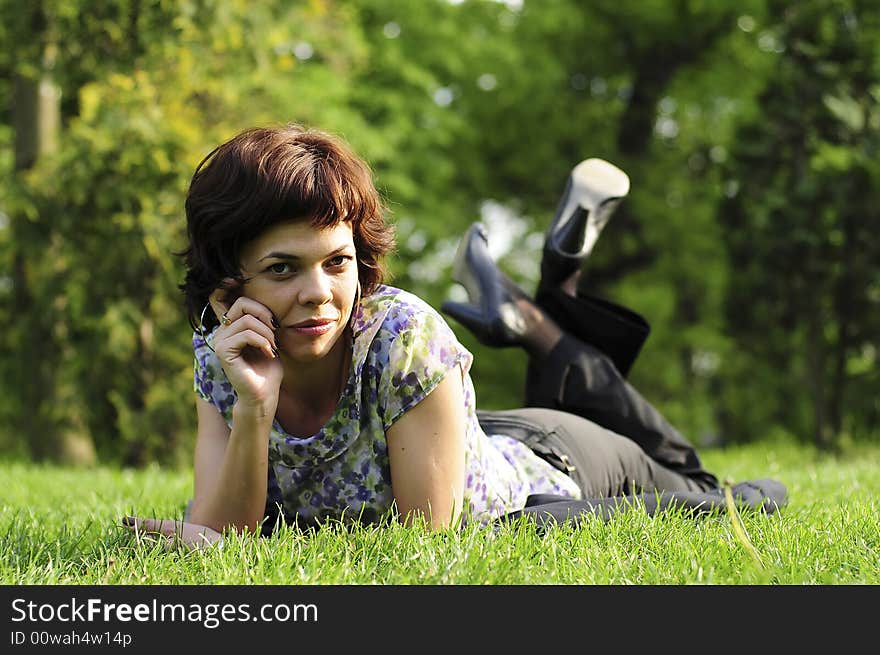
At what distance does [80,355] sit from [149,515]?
592 centimetres

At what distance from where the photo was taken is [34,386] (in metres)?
10.4

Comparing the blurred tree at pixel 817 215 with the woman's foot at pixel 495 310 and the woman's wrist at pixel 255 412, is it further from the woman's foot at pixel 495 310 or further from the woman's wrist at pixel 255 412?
the woman's wrist at pixel 255 412

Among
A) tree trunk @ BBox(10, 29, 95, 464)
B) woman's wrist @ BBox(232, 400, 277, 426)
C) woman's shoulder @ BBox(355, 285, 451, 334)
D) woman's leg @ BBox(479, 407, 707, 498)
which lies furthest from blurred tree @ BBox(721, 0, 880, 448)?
woman's wrist @ BBox(232, 400, 277, 426)

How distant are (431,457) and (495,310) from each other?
1911mm

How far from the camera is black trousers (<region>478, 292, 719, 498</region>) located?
4.17 meters

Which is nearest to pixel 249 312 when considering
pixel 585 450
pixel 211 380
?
pixel 211 380

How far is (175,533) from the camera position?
2836mm

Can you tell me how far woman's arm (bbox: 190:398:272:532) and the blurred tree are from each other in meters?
8.15

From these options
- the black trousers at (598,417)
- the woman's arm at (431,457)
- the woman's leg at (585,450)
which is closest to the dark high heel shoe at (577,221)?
the black trousers at (598,417)

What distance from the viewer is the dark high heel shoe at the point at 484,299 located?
4.77m

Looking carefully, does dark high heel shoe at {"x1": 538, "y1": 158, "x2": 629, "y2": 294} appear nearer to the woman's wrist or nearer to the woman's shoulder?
the woman's shoulder

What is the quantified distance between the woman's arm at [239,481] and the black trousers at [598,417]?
1.37 m

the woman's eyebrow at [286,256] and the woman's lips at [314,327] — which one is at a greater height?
the woman's eyebrow at [286,256]
